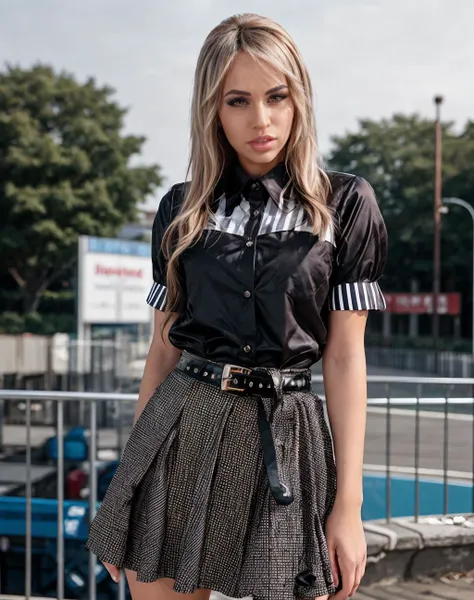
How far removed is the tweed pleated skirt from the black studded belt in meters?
0.01

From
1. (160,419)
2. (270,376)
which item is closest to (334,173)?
(270,376)

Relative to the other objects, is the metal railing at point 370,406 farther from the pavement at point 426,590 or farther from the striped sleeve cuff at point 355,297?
the striped sleeve cuff at point 355,297

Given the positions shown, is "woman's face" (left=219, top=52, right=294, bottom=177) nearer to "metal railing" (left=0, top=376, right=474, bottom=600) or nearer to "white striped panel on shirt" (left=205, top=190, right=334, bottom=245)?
"white striped panel on shirt" (left=205, top=190, right=334, bottom=245)

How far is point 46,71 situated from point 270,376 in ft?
117

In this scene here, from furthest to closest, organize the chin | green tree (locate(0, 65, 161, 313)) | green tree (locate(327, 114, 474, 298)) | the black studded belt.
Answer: green tree (locate(327, 114, 474, 298))
green tree (locate(0, 65, 161, 313))
the chin
the black studded belt

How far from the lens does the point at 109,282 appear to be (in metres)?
18.9

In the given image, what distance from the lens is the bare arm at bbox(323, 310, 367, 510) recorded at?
1.44 metres

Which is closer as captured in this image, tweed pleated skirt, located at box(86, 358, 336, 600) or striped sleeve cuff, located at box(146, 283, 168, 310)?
tweed pleated skirt, located at box(86, 358, 336, 600)

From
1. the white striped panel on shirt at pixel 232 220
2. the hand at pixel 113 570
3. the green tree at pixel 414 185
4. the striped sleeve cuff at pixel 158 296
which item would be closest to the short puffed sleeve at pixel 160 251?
the striped sleeve cuff at pixel 158 296

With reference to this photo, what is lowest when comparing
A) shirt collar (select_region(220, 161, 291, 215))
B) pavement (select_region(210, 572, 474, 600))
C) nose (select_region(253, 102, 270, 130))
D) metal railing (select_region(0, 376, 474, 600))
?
pavement (select_region(210, 572, 474, 600))

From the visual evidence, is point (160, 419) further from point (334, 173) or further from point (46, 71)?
point (46, 71)

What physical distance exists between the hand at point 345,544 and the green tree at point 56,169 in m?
32.4

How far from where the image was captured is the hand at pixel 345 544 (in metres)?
1.42

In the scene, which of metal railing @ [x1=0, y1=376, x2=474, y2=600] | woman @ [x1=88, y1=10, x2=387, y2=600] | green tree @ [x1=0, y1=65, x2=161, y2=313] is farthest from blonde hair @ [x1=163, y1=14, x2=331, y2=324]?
green tree @ [x1=0, y1=65, x2=161, y2=313]
